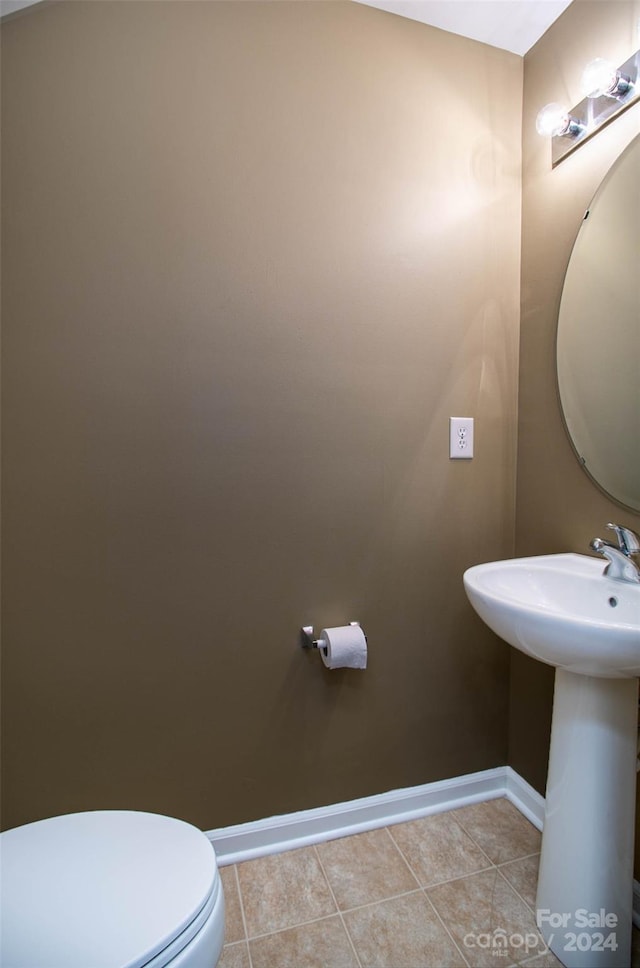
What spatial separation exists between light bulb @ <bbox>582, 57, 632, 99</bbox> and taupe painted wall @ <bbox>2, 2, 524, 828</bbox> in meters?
0.34

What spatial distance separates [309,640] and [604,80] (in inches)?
62.5

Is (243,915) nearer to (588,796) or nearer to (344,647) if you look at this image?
(344,647)

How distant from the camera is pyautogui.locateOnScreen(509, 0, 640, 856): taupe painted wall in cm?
122

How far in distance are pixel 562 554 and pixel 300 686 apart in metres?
0.83

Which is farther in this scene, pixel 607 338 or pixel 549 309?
pixel 549 309

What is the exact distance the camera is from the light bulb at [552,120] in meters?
1.27

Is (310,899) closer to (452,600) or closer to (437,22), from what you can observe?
(452,600)

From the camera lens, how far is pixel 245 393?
4.18 feet

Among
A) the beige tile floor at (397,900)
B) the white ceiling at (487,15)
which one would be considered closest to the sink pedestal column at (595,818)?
the beige tile floor at (397,900)

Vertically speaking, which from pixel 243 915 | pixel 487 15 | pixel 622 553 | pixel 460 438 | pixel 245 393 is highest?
pixel 487 15

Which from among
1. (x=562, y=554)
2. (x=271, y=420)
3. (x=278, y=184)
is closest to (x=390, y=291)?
(x=278, y=184)

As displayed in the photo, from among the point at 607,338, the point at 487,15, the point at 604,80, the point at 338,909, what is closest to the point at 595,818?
the point at 338,909

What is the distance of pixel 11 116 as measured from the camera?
1.11 m

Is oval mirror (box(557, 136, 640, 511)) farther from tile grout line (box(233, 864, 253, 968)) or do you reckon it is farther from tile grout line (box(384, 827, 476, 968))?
tile grout line (box(233, 864, 253, 968))
